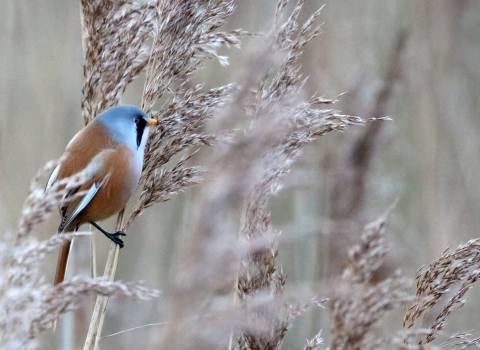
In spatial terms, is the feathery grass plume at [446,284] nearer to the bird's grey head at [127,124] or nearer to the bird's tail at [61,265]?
the bird's grey head at [127,124]

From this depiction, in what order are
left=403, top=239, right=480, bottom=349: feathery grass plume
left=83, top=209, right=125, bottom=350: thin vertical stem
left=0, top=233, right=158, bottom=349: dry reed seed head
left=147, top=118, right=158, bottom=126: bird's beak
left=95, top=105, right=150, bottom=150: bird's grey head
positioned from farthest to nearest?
left=95, top=105, right=150, bottom=150: bird's grey head → left=147, top=118, right=158, bottom=126: bird's beak → left=83, top=209, right=125, bottom=350: thin vertical stem → left=403, top=239, right=480, bottom=349: feathery grass plume → left=0, top=233, right=158, bottom=349: dry reed seed head

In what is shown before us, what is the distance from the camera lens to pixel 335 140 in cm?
323

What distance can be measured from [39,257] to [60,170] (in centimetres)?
106

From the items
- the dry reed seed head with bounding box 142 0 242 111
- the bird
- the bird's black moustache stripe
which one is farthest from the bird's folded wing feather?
the dry reed seed head with bounding box 142 0 242 111

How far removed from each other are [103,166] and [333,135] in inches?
56.8

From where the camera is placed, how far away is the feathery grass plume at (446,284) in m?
1.46

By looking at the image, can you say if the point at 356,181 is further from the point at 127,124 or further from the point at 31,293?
the point at 31,293

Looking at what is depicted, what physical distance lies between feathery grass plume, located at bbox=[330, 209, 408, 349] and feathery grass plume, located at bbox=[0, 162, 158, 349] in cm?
33

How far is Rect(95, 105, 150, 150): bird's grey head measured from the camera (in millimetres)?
2008

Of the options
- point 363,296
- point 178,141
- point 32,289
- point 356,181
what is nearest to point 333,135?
point 356,181

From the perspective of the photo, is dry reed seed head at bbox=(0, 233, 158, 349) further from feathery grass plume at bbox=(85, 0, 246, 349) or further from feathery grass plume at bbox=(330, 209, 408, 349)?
feathery grass plume at bbox=(85, 0, 246, 349)

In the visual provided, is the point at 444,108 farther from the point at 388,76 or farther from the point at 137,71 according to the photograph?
the point at 137,71

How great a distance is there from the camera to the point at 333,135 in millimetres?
3258

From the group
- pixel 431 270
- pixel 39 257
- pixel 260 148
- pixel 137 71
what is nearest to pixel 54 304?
pixel 39 257
